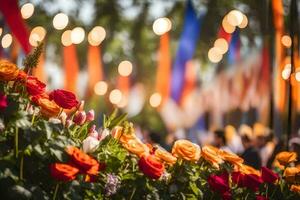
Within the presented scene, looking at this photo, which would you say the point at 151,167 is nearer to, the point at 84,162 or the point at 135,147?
the point at 135,147

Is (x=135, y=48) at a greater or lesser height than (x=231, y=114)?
greater

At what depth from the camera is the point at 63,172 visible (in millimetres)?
2678

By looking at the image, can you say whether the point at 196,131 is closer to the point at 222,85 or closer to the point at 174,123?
the point at 174,123

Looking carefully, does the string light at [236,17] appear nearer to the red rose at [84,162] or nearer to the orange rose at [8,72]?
the orange rose at [8,72]

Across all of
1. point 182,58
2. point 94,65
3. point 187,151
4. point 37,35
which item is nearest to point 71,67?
point 94,65

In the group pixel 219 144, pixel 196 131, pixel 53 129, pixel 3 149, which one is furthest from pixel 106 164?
pixel 196 131

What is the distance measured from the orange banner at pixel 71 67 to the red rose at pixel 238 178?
14.6 m

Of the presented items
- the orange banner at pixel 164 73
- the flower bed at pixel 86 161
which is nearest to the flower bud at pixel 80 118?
the flower bed at pixel 86 161

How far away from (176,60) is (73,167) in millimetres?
14604

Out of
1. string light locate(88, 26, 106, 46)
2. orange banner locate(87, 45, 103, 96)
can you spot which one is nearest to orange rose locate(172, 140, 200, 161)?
string light locate(88, 26, 106, 46)

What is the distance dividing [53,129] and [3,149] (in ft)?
0.91

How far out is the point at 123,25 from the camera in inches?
867

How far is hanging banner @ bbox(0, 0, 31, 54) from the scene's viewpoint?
13.1 meters

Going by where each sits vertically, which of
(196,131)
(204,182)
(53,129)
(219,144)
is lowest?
(196,131)
